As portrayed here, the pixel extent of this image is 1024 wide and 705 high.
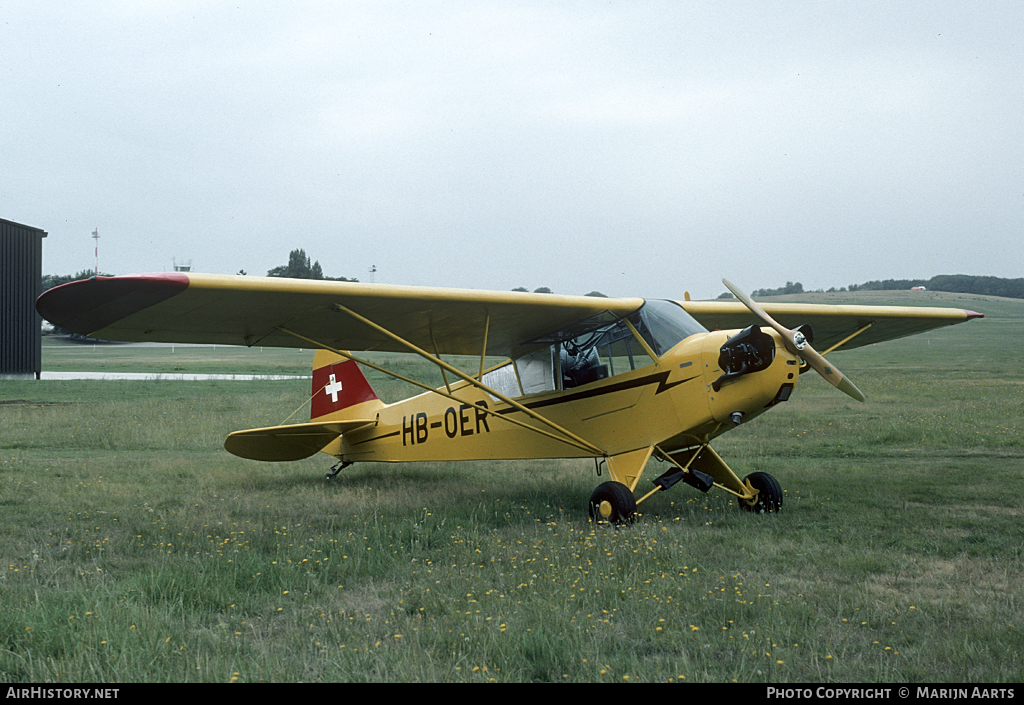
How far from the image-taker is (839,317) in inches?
415

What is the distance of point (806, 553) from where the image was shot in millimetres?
6074

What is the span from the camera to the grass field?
12.5ft

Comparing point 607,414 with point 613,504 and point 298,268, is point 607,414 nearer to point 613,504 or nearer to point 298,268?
Answer: point 613,504

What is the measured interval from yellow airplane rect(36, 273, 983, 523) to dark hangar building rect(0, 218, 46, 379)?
25350mm

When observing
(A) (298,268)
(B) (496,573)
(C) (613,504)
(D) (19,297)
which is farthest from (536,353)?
(A) (298,268)

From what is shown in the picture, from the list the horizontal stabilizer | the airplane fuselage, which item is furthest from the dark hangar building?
the airplane fuselage

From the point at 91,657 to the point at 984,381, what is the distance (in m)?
28.5

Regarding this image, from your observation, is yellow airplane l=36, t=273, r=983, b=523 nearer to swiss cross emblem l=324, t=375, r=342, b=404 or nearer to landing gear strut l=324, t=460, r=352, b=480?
landing gear strut l=324, t=460, r=352, b=480

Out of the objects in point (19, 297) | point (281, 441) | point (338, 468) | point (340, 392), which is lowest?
point (338, 468)

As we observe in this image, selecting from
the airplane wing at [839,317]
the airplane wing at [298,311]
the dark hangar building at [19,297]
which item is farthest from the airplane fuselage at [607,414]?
the dark hangar building at [19,297]

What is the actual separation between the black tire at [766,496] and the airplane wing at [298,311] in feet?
7.66

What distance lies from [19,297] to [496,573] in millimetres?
31002

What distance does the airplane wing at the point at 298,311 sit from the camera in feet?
20.7
